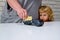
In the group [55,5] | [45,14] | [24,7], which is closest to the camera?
[24,7]

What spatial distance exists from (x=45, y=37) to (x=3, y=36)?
172mm

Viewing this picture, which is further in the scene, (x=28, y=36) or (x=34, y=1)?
(x=34, y=1)

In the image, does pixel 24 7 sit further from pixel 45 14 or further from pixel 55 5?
pixel 55 5

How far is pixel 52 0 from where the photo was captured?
1.73 metres

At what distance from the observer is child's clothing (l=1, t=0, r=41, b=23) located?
123cm

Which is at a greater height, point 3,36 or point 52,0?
point 52,0

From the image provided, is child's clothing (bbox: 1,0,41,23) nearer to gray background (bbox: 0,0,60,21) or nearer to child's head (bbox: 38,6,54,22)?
child's head (bbox: 38,6,54,22)

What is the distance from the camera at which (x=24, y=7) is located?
1.27 meters

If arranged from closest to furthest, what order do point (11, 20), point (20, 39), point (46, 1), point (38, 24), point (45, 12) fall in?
1. point (20, 39)
2. point (38, 24)
3. point (11, 20)
4. point (45, 12)
5. point (46, 1)

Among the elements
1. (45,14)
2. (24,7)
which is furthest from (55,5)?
(24,7)

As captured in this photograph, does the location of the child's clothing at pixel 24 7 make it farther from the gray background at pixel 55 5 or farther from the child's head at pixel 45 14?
the gray background at pixel 55 5

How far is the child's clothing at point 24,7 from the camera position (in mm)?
1229

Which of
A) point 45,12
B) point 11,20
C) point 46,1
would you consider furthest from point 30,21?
point 46,1

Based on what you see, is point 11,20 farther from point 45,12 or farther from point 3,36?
point 3,36
